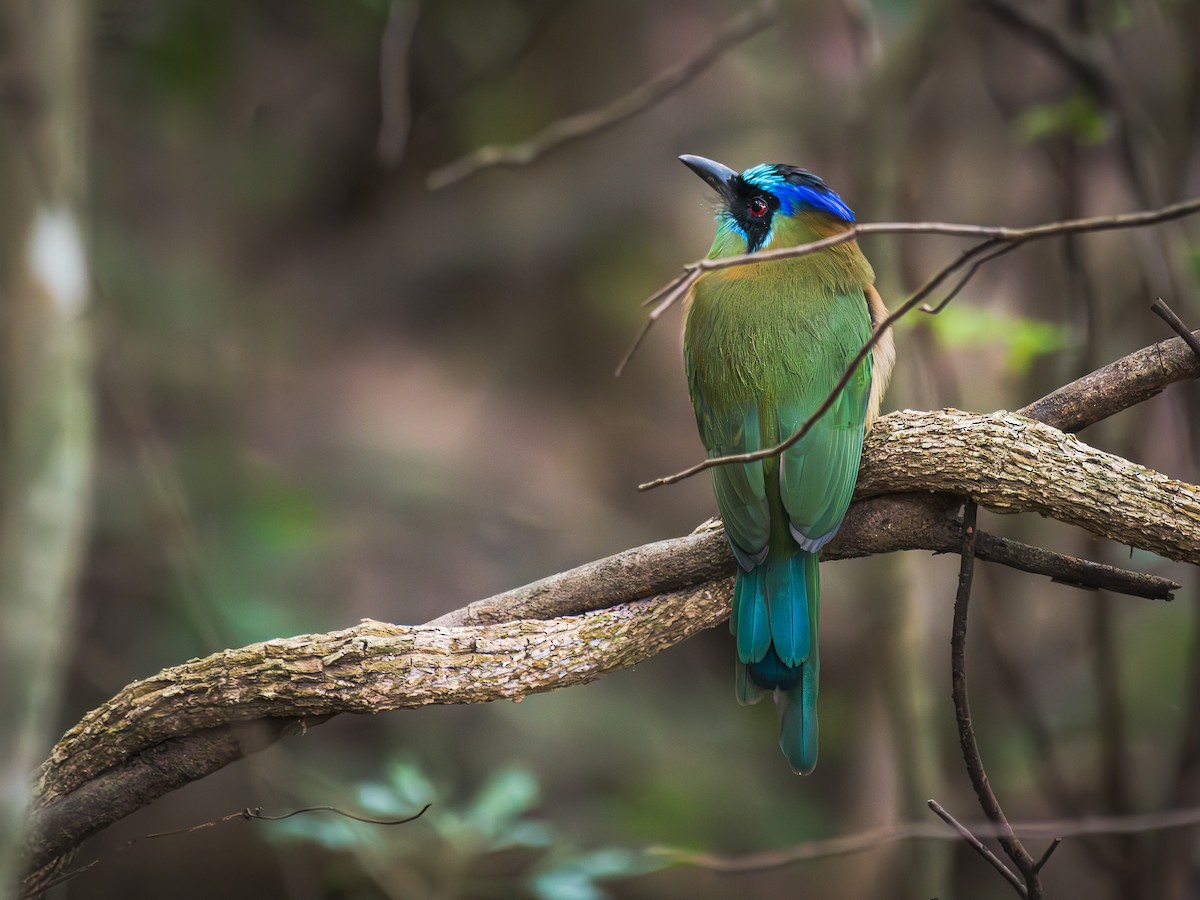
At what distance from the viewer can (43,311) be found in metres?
3.03

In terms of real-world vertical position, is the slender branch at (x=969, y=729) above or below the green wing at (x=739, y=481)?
below

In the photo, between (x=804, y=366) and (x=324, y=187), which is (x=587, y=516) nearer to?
(x=324, y=187)

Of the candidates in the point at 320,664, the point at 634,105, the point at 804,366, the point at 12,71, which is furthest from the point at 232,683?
the point at 634,105

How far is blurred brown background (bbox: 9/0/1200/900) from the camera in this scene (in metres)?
4.01

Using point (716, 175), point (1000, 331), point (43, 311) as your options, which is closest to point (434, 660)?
point (716, 175)

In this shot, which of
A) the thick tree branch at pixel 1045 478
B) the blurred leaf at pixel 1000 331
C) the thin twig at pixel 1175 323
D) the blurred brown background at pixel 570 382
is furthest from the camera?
the blurred brown background at pixel 570 382

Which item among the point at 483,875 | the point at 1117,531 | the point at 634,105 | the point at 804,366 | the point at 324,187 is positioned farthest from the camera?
the point at 324,187

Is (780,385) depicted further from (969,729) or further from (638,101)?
(638,101)

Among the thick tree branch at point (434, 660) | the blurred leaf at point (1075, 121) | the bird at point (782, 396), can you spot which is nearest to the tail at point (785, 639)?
the bird at point (782, 396)

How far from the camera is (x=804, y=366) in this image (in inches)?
99.7

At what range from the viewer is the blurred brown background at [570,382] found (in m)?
4.01

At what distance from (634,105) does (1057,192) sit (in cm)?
239

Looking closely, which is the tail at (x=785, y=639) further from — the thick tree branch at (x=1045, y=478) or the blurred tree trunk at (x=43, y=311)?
the blurred tree trunk at (x=43, y=311)

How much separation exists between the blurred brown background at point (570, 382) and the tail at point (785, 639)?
32.8 inches
